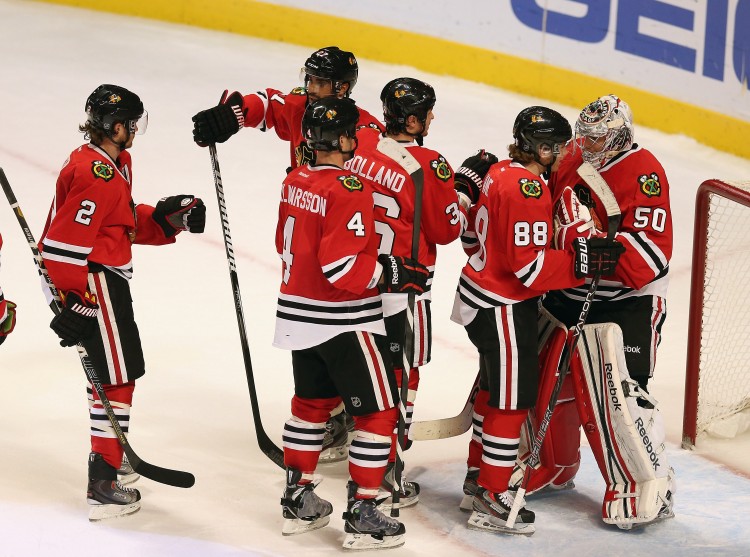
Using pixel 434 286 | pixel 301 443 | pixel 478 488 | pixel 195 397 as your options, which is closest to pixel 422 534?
pixel 478 488

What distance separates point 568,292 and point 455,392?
3.53ft

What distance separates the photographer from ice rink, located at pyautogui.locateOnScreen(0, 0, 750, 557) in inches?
149

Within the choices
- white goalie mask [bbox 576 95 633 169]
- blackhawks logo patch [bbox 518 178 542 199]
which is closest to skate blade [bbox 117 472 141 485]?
blackhawks logo patch [bbox 518 178 542 199]

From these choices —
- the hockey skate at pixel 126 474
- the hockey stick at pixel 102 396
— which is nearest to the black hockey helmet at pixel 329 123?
the hockey stick at pixel 102 396

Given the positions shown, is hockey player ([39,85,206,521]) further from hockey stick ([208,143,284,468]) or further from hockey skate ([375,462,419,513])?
hockey skate ([375,462,419,513])

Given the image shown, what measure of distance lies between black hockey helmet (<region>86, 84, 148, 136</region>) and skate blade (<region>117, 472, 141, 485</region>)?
114 centimetres

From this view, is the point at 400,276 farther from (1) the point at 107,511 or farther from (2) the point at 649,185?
(1) the point at 107,511

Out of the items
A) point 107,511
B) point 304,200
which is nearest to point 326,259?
point 304,200

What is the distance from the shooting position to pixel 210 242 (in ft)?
20.1

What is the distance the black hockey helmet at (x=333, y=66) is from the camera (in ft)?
13.6

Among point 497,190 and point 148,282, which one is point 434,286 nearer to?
point 148,282

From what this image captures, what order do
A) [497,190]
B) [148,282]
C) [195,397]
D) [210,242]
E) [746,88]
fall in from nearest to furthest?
1. [497,190]
2. [195,397]
3. [148,282]
4. [210,242]
5. [746,88]

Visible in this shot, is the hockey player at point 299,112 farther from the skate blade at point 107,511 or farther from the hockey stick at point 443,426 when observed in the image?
the skate blade at point 107,511

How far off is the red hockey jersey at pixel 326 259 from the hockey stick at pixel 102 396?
1.85ft
